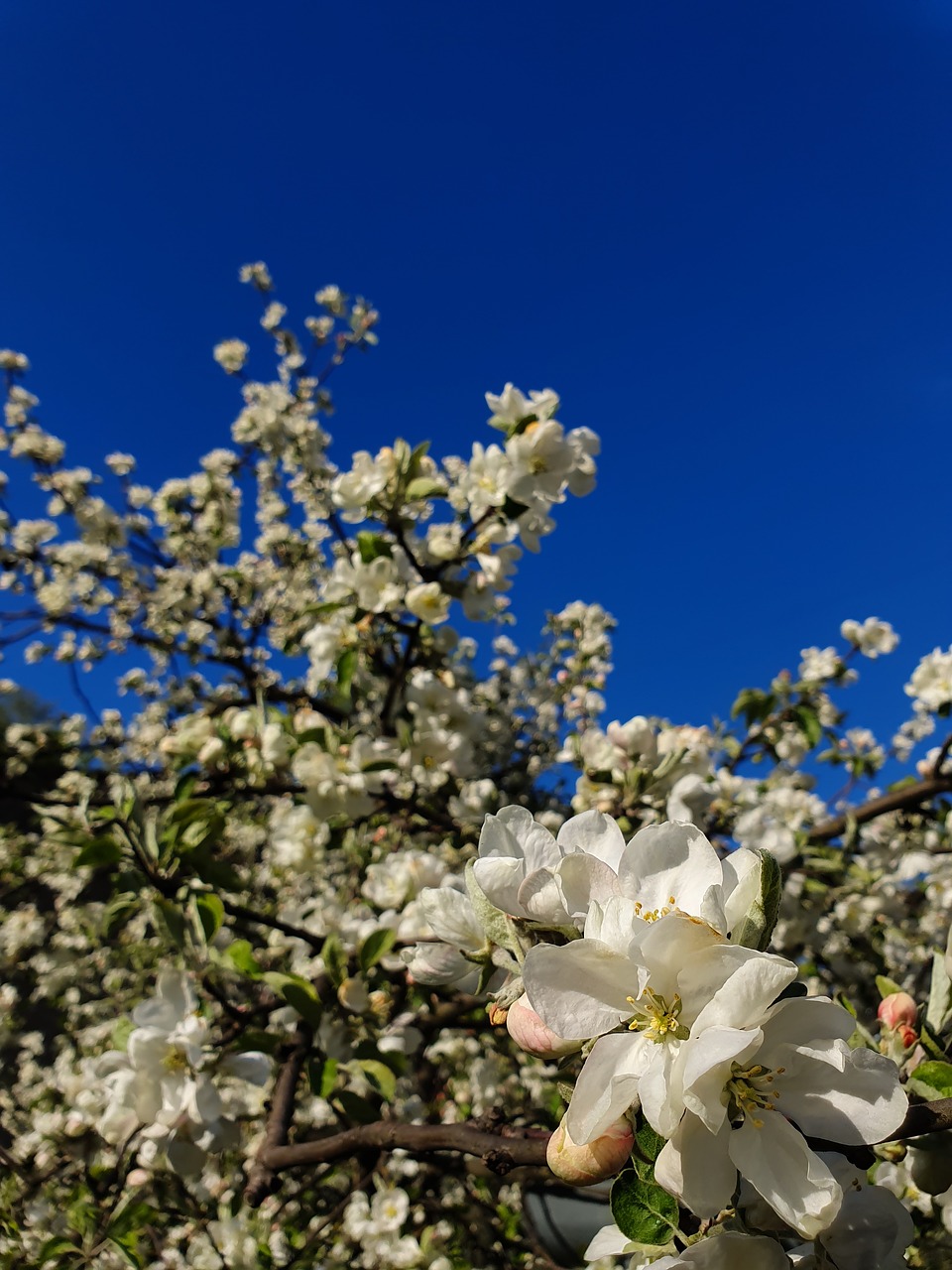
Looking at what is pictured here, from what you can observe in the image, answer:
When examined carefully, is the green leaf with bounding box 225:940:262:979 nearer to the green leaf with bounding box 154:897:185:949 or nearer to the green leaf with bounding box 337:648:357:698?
the green leaf with bounding box 154:897:185:949

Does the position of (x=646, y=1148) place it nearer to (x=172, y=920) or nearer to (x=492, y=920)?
(x=492, y=920)

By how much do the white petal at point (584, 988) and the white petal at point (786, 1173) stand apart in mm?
132

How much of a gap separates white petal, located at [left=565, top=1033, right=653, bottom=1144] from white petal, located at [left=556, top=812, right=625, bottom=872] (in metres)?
0.19

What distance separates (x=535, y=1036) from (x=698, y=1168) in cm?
17

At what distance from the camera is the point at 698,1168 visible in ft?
2.06

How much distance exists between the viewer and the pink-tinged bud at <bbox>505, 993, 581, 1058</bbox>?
28.2 inches

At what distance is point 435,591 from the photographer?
103 inches

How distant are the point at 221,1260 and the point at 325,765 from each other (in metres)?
1.33

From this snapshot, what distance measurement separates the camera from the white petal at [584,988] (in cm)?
66

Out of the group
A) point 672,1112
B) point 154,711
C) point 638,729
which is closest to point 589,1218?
point 638,729

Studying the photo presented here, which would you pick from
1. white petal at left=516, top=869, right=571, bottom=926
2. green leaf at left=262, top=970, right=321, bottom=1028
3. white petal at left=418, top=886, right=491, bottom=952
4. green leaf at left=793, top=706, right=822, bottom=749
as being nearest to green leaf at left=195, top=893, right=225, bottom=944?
green leaf at left=262, top=970, right=321, bottom=1028

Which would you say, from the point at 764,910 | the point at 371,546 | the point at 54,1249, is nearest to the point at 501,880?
the point at 764,910

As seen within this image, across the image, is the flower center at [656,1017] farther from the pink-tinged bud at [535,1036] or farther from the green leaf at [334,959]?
the green leaf at [334,959]

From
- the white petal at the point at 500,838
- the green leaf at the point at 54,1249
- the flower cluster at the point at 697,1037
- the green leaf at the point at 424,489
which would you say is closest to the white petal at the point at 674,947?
the flower cluster at the point at 697,1037
